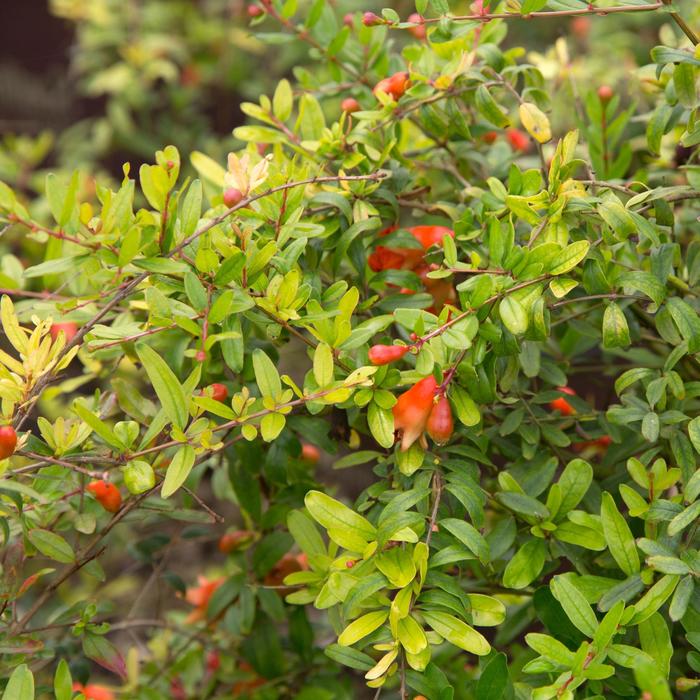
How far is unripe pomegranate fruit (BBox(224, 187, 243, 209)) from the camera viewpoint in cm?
91

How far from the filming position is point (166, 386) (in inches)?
32.6

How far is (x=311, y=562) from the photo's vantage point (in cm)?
96

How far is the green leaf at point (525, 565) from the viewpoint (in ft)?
2.81

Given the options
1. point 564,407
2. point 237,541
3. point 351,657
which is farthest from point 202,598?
point 564,407

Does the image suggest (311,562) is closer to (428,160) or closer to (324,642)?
(324,642)

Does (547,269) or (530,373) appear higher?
(547,269)

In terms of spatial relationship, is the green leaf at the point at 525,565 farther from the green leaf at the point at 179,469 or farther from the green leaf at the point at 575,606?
the green leaf at the point at 179,469

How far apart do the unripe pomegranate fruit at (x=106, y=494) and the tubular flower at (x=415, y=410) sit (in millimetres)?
317

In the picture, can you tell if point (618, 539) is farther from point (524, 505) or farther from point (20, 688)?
point (20, 688)

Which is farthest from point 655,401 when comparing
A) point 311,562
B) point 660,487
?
point 311,562

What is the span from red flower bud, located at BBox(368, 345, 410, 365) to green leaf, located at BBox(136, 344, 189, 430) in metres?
0.18

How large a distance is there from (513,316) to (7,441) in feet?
1.50

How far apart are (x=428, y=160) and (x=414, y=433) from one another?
469mm

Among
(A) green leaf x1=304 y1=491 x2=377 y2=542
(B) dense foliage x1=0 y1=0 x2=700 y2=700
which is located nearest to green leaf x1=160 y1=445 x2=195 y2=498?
(B) dense foliage x1=0 y1=0 x2=700 y2=700
